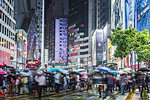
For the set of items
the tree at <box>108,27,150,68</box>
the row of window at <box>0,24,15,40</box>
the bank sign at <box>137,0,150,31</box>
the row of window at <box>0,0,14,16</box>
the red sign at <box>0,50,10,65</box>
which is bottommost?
the red sign at <box>0,50,10,65</box>

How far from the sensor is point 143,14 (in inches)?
2227

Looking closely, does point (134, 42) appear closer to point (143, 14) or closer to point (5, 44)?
point (143, 14)

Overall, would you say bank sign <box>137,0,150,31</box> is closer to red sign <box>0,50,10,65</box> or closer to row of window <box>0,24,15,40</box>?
row of window <box>0,24,15,40</box>

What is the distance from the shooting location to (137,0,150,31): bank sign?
53784mm

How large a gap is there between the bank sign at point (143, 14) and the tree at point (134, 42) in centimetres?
621

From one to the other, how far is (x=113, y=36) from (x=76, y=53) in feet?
409

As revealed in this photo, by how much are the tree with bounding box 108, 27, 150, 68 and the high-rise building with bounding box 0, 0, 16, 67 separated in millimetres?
24940

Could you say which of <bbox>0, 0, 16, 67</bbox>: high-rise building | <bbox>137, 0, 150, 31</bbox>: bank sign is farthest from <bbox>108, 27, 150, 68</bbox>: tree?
<bbox>0, 0, 16, 67</bbox>: high-rise building

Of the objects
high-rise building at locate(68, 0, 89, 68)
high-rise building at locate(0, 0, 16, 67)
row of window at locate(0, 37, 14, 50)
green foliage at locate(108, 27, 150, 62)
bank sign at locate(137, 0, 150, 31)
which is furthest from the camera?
high-rise building at locate(68, 0, 89, 68)

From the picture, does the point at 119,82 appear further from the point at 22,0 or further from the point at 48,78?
the point at 22,0

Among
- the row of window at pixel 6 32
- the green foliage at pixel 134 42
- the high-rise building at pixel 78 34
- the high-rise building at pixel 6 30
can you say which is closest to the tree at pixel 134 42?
the green foliage at pixel 134 42

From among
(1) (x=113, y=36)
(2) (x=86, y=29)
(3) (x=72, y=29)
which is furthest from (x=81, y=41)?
(1) (x=113, y=36)

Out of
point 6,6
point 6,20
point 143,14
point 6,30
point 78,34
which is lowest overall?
point 6,30

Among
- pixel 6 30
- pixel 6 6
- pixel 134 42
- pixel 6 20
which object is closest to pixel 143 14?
pixel 134 42
